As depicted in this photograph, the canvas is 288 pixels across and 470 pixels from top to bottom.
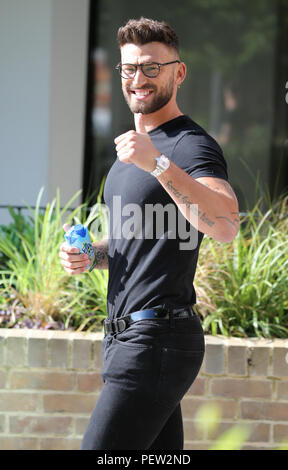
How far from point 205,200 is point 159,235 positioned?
31cm

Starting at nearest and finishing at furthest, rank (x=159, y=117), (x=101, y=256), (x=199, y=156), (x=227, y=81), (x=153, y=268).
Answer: (x=199, y=156) → (x=153, y=268) → (x=159, y=117) → (x=101, y=256) → (x=227, y=81)

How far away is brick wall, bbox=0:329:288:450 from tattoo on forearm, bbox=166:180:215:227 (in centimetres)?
163

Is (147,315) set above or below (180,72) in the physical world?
below

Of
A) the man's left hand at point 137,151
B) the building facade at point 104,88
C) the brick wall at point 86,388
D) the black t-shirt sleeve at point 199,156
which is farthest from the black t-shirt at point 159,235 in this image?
the building facade at point 104,88

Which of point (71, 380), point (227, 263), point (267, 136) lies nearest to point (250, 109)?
point (267, 136)

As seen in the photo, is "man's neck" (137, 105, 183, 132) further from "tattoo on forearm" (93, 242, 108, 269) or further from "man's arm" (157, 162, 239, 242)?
"tattoo on forearm" (93, 242, 108, 269)

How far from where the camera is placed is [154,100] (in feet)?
7.98

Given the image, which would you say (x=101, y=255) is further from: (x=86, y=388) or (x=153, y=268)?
(x=86, y=388)

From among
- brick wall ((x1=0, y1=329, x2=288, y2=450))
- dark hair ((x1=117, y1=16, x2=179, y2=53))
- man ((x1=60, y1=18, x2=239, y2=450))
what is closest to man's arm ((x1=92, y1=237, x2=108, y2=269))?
man ((x1=60, y1=18, x2=239, y2=450))

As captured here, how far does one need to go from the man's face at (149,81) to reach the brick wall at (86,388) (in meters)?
1.61

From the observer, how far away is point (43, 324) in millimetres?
3920

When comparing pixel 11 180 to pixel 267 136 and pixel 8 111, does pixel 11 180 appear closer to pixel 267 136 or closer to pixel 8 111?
pixel 8 111

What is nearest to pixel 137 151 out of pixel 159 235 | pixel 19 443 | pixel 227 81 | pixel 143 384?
pixel 159 235

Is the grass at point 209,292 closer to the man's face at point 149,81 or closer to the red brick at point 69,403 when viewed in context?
the red brick at point 69,403
